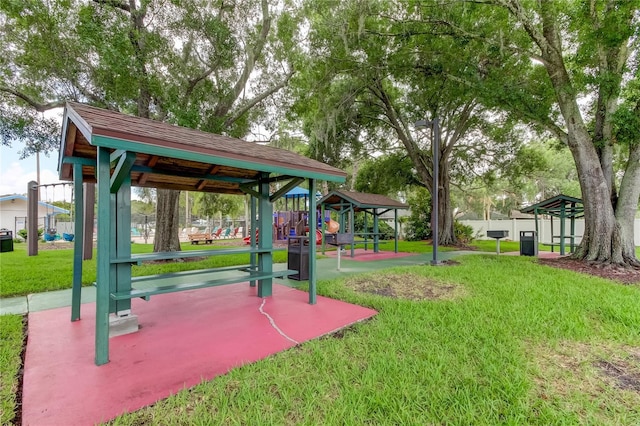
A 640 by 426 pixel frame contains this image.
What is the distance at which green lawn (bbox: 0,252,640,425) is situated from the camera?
2021mm

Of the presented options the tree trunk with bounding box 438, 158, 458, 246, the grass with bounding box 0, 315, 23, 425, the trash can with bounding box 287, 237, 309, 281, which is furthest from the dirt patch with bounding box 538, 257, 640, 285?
the grass with bounding box 0, 315, 23, 425

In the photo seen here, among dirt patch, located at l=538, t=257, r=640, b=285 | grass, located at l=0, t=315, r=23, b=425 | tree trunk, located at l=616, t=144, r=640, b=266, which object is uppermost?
tree trunk, located at l=616, t=144, r=640, b=266

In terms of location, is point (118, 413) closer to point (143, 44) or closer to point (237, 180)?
point (237, 180)

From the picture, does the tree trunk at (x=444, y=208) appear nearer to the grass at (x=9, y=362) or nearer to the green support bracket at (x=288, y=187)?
the green support bracket at (x=288, y=187)

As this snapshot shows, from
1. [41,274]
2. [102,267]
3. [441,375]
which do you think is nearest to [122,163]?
[102,267]

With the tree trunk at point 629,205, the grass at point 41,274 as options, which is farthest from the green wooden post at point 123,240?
the tree trunk at point 629,205

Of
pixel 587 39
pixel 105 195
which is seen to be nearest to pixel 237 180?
pixel 105 195

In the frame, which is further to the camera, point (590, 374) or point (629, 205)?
point (629, 205)

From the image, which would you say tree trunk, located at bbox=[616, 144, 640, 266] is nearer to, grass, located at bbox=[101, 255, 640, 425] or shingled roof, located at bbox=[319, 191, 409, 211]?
grass, located at bbox=[101, 255, 640, 425]

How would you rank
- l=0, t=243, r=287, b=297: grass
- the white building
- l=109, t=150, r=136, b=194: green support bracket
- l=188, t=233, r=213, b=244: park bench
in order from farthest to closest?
the white building → l=188, t=233, r=213, b=244: park bench → l=0, t=243, r=287, b=297: grass → l=109, t=150, r=136, b=194: green support bracket

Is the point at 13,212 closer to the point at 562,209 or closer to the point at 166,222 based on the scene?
the point at 166,222

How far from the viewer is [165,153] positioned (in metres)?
2.92

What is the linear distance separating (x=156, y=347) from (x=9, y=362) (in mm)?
1220

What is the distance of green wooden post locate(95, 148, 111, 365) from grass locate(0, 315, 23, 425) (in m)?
0.57
